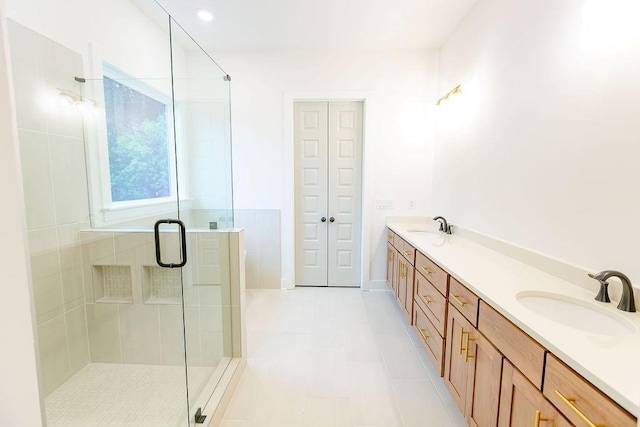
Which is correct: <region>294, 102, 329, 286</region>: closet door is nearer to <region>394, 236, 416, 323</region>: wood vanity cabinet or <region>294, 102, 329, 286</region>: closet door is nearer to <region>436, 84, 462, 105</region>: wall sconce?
<region>394, 236, 416, 323</region>: wood vanity cabinet

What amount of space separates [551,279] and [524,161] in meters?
0.77

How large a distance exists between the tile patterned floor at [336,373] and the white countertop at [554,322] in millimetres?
859

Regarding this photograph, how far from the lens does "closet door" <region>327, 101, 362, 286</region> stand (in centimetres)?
343

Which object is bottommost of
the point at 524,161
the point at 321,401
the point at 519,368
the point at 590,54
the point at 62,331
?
the point at 321,401

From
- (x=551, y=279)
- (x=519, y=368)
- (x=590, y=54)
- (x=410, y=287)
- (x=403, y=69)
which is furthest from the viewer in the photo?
(x=403, y=69)

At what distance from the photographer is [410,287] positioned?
2.50 meters

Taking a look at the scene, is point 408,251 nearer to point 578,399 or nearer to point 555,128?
point 555,128

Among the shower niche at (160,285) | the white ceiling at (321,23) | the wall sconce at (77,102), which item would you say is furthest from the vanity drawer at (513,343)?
the wall sconce at (77,102)

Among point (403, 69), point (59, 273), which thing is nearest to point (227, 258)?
point (59, 273)

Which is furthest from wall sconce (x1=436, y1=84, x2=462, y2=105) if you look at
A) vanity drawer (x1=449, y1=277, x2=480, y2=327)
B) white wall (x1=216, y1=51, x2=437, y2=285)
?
vanity drawer (x1=449, y1=277, x2=480, y2=327)

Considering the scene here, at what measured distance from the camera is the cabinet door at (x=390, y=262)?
10.3 feet

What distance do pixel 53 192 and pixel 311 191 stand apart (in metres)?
2.39

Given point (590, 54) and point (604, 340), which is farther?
point (590, 54)

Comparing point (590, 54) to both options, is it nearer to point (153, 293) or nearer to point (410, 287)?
point (410, 287)
